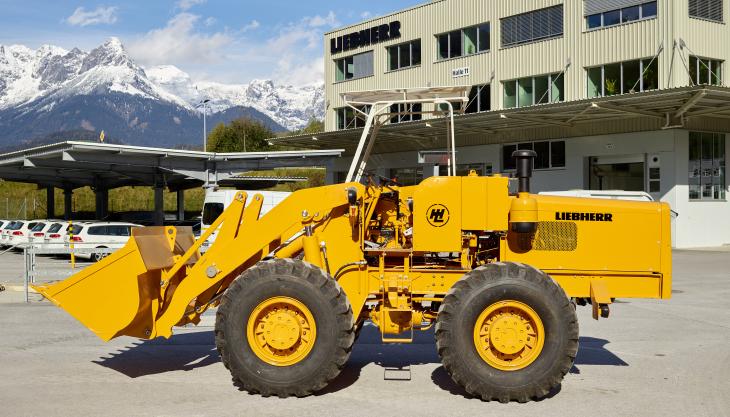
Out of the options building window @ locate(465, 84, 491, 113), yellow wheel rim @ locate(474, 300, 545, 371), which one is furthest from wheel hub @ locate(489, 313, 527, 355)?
building window @ locate(465, 84, 491, 113)

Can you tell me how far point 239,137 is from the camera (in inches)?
3720

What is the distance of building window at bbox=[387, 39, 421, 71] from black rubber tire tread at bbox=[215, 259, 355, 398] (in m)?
33.5

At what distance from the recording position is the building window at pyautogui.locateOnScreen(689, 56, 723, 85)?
28.7m

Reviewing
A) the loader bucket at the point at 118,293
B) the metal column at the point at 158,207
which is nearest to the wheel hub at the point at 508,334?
the loader bucket at the point at 118,293

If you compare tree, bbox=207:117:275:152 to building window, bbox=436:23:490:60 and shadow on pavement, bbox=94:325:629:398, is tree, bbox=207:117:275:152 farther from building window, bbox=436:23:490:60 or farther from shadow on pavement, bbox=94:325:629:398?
shadow on pavement, bbox=94:325:629:398

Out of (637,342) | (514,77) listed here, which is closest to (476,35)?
(514,77)

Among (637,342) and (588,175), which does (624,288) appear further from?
(588,175)

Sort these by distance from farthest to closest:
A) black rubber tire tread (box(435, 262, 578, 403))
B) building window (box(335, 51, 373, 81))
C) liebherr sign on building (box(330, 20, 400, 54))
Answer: building window (box(335, 51, 373, 81)), liebherr sign on building (box(330, 20, 400, 54)), black rubber tire tread (box(435, 262, 578, 403))

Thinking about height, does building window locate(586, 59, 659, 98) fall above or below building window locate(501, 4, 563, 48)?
below

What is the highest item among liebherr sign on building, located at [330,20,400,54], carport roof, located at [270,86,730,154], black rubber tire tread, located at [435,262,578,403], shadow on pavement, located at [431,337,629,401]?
liebherr sign on building, located at [330,20,400,54]

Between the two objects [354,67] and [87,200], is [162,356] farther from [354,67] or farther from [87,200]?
[87,200]

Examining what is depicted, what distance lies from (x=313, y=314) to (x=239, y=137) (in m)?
89.7

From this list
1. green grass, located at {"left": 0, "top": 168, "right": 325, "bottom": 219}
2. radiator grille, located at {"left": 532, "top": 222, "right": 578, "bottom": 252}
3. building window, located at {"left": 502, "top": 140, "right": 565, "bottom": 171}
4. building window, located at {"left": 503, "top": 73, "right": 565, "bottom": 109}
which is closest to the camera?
radiator grille, located at {"left": 532, "top": 222, "right": 578, "bottom": 252}

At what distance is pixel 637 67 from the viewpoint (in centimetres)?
2947
